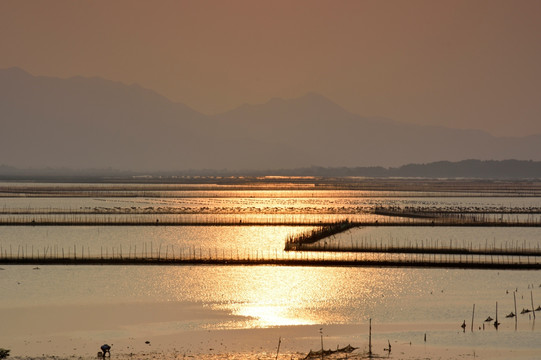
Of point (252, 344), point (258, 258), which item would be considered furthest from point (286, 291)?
point (258, 258)

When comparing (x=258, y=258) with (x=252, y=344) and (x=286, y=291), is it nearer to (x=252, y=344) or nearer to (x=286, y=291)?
(x=286, y=291)

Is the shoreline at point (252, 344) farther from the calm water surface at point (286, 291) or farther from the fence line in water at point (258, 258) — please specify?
the fence line in water at point (258, 258)

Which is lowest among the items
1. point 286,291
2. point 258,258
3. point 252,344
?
point 252,344

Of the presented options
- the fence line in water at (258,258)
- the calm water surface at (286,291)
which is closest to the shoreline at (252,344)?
the calm water surface at (286,291)

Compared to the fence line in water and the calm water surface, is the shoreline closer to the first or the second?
the calm water surface

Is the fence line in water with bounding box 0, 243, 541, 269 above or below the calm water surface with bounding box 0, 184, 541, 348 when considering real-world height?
above

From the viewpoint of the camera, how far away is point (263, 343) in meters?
35.6

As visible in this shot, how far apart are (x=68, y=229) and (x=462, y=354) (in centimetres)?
5912

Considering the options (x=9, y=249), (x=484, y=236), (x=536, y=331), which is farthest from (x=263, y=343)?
(x=484, y=236)

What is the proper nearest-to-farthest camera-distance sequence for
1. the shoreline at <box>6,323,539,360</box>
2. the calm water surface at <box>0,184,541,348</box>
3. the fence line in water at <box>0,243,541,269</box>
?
the shoreline at <box>6,323,539,360</box>
the calm water surface at <box>0,184,541,348</box>
the fence line in water at <box>0,243,541,269</box>

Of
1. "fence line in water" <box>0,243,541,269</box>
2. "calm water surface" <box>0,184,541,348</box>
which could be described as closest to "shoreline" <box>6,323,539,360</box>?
"calm water surface" <box>0,184,541,348</box>

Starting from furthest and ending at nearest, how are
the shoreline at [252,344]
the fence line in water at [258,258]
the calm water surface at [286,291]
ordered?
the fence line in water at [258,258]
the calm water surface at [286,291]
the shoreline at [252,344]

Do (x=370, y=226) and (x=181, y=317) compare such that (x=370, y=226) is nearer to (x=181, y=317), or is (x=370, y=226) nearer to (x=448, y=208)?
(x=448, y=208)

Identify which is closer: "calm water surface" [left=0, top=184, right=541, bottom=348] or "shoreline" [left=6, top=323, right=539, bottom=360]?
"shoreline" [left=6, top=323, right=539, bottom=360]
